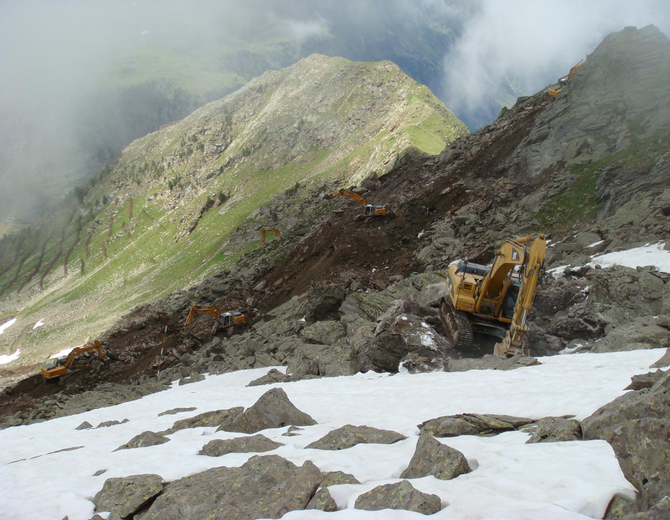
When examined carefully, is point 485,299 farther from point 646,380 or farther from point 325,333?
point 646,380

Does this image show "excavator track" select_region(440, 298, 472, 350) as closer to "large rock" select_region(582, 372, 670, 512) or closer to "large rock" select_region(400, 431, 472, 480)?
"large rock" select_region(582, 372, 670, 512)

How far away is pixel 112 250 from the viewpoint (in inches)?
4815

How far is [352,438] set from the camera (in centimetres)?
704

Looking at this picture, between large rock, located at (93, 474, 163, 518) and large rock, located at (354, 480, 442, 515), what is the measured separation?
3.05 metres

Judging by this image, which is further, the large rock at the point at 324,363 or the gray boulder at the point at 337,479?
the large rock at the point at 324,363

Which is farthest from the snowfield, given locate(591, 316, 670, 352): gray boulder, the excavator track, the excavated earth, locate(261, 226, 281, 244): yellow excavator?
locate(261, 226, 281, 244): yellow excavator

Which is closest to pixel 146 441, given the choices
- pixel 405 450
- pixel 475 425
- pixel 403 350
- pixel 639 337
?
pixel 405 450

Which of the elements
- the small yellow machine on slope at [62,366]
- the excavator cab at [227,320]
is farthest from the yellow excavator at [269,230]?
the excavator cab at [227,320]

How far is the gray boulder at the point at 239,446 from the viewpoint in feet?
23.9

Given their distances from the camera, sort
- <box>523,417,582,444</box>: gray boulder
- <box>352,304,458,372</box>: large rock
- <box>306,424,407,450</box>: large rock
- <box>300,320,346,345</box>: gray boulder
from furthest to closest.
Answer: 1. <box>300,320,346,345</box>: gray boulder
2. <box>352,304,458,372</box>: large rock
3. <box>306,424,407,450</box>: large rock
4. <box>523,417,582,444</box>: gray boulder

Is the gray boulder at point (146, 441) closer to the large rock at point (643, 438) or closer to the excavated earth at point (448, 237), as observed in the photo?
the large rock at point (643, 438)

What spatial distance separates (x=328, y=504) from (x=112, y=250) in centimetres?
13334

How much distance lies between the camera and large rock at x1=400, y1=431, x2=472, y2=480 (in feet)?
16.5

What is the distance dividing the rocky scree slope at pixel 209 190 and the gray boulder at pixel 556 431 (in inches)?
2048
